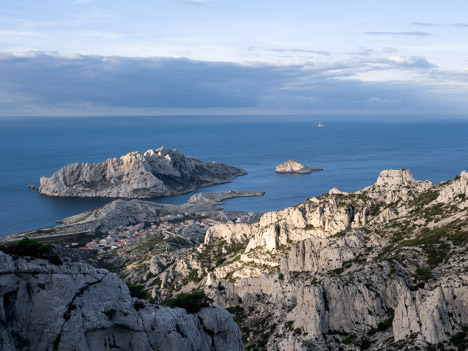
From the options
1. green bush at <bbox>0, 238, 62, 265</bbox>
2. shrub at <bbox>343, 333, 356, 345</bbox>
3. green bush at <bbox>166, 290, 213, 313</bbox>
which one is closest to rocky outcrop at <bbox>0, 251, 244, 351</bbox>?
green bush at <bbox>0, 238, 62, 265</bbox>

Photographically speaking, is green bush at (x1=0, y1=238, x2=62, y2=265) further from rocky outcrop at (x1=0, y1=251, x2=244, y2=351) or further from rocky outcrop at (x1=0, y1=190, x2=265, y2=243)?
rocky outcrop at (x1=0, y1=190, x2=265, y2=243)

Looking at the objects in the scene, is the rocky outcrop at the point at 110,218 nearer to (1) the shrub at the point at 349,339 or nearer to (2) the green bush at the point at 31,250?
(1) the shrub at the point at 349,339

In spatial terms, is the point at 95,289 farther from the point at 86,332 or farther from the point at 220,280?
the point at 220,280

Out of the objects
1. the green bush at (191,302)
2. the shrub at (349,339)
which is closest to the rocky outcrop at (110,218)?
the shrub at (349,339)

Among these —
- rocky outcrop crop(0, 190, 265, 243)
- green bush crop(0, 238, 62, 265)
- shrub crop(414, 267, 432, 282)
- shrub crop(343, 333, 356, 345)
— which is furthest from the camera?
rocky outcrop crop(0, 190, 265, 243)

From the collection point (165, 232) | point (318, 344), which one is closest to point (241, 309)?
point (318, 344)

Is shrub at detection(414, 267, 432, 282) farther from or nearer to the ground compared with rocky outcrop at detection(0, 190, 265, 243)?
farther from the ground

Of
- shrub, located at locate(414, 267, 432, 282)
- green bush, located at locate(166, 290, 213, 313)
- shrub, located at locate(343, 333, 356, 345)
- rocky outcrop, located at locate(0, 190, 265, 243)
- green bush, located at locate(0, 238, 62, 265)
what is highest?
green bush, located at locate(0, 238, 62, 265)
